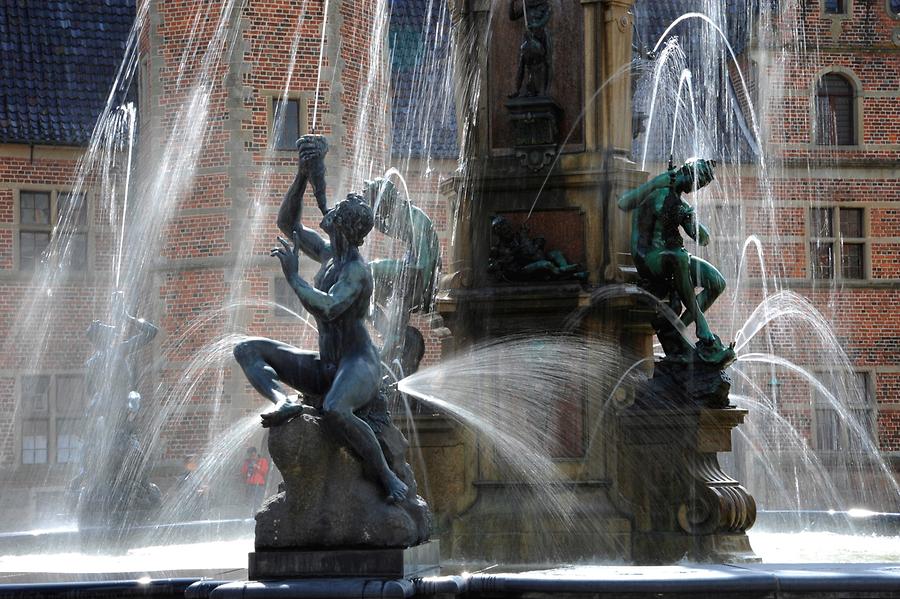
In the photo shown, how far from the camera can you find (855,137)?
98.6ft

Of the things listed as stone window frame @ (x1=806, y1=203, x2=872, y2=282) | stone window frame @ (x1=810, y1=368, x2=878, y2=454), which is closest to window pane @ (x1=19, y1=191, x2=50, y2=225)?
stone window frame @ (x1=806, y1=203, x2=872, y2=282)

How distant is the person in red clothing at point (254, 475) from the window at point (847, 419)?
423 inches

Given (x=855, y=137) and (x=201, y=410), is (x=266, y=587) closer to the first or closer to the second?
(x=201, y=410)

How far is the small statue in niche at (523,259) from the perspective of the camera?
9562 millimetres

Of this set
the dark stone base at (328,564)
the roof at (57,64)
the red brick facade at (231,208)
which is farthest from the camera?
the roof at (57,64)

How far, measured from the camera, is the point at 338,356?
7820 millimetres

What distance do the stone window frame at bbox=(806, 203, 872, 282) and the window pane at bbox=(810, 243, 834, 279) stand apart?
0.8 inches

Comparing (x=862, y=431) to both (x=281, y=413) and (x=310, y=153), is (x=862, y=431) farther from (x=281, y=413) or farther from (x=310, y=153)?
(x=281, y=413)

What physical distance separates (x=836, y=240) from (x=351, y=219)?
77.1 ft

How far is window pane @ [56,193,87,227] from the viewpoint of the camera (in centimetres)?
2831

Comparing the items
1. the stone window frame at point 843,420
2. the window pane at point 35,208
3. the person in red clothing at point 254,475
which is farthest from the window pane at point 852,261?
the window pane at point 35,208

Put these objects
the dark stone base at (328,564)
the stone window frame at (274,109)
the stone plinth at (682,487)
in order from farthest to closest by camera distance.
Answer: the stone window frame at (274,109) < the stone plinth at (682,487) < the dark stone base at (328,564)

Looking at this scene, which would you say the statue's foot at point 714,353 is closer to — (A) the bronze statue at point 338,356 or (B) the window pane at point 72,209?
(A) the bronze statue at point 338,356

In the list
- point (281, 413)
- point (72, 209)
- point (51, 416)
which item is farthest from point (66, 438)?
point (281, 413)
